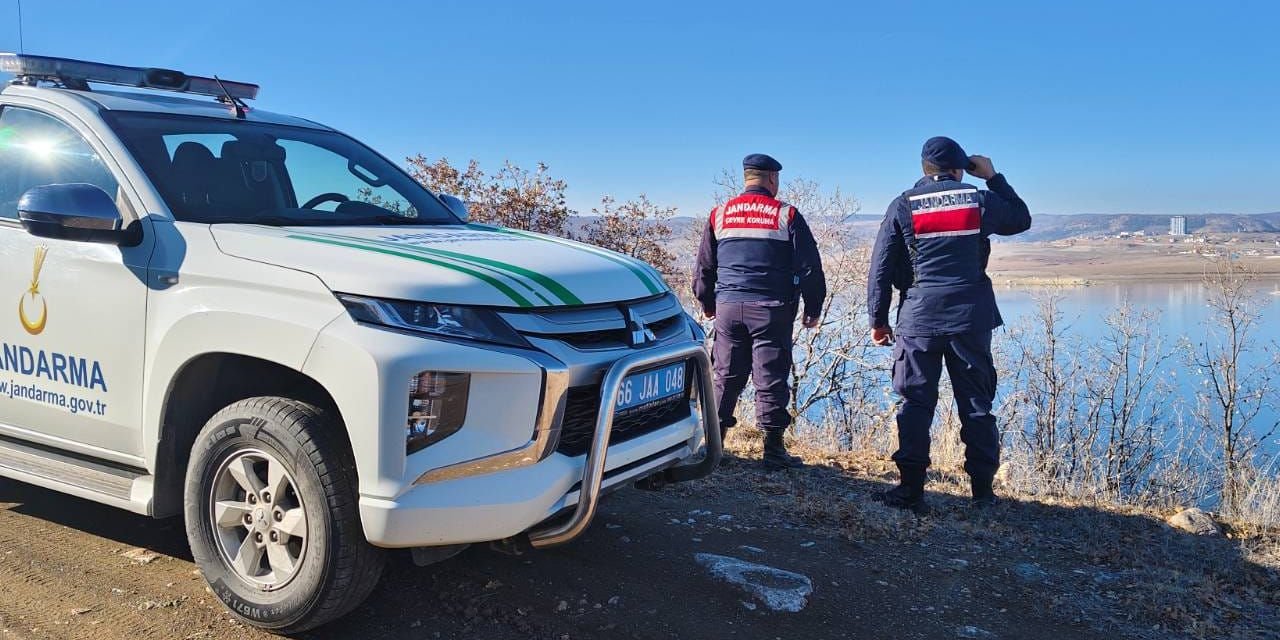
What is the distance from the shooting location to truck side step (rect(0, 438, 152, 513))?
3.10 metres

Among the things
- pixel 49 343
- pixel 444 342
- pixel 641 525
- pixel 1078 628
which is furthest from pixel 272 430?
pixel 1078 628

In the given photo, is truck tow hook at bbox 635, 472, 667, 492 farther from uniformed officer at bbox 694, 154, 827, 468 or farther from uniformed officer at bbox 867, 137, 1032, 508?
uniformed officer at bbox 694, 154, 827, 468

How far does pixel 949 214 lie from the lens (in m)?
4.66

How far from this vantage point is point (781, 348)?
5.62 metres

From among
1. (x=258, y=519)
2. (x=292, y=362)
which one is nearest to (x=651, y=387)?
(x=292, y=362)

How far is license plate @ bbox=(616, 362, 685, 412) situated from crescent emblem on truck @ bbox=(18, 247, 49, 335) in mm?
2210

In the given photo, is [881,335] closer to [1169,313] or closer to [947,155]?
[947,155]

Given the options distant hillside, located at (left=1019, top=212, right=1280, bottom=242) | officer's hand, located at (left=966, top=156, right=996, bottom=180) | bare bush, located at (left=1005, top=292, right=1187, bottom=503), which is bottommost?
bare bush, located at (left=1005, top=292, right=1187, bottom=503)

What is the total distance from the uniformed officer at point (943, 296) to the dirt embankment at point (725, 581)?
0.39 meters

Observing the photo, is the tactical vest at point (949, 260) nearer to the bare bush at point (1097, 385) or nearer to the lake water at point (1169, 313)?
the lake water at point (1169, 313)

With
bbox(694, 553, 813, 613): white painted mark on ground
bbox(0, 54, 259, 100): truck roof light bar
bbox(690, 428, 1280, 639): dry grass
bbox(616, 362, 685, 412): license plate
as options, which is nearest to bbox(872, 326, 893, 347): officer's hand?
bbox(690, 428, 1280, 639): dry grass

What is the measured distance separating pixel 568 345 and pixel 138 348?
1535 mm

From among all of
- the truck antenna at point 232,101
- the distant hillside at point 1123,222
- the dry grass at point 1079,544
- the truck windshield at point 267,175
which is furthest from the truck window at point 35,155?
the distant hillside at point 1123,222

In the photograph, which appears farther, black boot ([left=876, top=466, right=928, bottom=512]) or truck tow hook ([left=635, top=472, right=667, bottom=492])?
black boot ([left=876, top=466, right=928, bottom=512])
